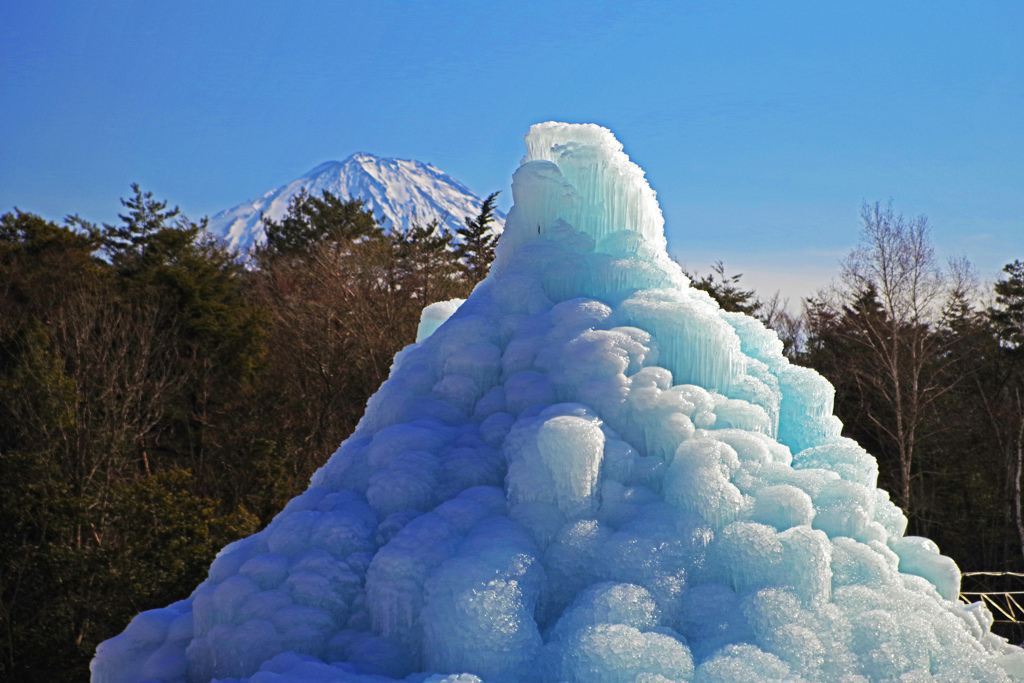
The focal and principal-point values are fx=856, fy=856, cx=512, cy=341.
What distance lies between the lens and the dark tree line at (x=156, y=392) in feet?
44.7

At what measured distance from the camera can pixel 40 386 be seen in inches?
632

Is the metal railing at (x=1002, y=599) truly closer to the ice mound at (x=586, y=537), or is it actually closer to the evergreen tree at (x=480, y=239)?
the ice mound at (x=586, y=537)

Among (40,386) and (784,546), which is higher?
(40,386)

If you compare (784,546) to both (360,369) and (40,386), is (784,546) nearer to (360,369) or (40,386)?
(40,386)

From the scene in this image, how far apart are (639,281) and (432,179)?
321ft

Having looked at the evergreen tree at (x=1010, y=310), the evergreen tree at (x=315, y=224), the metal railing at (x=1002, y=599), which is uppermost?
the evergreen tree at (x=315, y=224)

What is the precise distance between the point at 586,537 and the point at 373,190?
96.7 m

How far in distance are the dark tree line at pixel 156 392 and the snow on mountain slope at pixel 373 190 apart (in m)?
61.5

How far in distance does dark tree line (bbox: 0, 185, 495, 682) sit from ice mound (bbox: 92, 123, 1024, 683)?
27.4ft

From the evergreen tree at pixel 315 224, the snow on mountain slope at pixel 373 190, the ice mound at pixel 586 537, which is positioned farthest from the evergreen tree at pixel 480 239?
the snow on mountain slope at pixel 373 190

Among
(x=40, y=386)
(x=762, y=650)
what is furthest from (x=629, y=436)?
(x=40, y=386)

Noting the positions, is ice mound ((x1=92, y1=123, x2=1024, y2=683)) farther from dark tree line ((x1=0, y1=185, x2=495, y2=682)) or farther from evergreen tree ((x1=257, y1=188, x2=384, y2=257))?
evergreen tree ((x1=257, y1=188, x2=384, y2=257))

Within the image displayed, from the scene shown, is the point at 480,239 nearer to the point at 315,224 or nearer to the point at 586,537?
the point at 315,224

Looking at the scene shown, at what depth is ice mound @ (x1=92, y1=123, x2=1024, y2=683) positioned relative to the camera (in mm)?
4930
